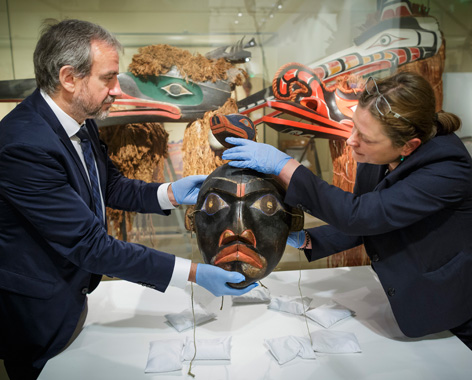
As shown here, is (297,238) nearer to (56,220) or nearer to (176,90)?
(56,220)

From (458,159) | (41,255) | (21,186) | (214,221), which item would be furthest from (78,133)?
(458,159)

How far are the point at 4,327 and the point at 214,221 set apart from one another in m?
0.92

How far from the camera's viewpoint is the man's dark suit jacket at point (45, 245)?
1.35 metres

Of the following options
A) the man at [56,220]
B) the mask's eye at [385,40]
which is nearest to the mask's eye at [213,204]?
the man at [56,220]

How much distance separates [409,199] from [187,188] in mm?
1019

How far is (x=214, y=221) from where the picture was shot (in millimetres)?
1505

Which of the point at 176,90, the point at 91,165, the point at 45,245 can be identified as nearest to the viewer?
the point at 45,245

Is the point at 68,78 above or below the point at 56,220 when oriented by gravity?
above

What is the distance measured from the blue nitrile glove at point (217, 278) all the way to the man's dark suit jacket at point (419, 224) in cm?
36

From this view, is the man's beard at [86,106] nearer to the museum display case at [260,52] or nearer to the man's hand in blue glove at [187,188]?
the man's hand in blue glove at [187,188]

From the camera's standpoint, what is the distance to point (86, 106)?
1521mm

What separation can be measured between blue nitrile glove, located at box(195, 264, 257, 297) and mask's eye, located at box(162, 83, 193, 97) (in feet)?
3.98

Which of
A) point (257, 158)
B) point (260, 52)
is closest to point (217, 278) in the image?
point (257, 158)

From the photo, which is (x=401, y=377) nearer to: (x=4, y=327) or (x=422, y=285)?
(x=422, y=285)
